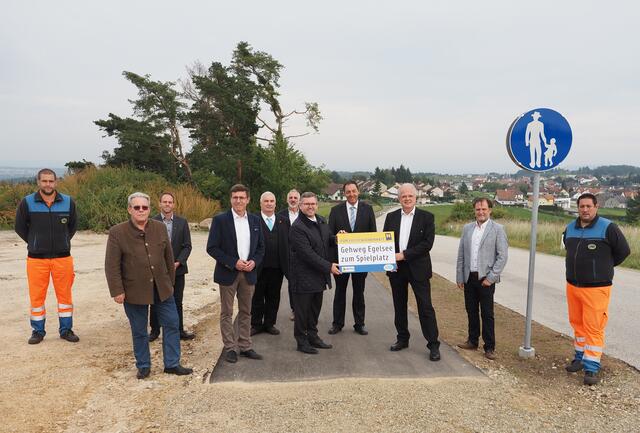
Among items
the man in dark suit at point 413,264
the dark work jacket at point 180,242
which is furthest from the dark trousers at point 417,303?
the dark work jacket at point 180,242

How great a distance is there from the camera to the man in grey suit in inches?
205

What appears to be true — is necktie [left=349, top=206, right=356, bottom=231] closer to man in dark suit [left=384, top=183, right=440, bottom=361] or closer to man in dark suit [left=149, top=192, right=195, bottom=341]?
man in dark suit [left=384, top=183, right=440, bottom=361]

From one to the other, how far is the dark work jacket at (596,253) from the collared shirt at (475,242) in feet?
3.21

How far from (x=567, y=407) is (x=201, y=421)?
3.32 meters

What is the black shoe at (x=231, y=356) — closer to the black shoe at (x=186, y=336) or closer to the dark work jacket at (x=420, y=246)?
the black shoe at (x=186, y=336)

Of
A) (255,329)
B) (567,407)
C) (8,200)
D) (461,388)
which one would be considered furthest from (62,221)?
(8,200)

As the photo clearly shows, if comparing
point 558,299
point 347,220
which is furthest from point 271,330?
point 558,299

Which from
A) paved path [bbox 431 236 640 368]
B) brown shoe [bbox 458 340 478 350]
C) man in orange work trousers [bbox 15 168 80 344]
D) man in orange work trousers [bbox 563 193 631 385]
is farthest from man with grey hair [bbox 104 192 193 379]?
paved path [bbox 431 236 640 368]

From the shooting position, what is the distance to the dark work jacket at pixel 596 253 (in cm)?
466

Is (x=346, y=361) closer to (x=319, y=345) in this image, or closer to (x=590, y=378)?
(x=319, y=345)

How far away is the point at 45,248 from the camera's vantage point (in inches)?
219

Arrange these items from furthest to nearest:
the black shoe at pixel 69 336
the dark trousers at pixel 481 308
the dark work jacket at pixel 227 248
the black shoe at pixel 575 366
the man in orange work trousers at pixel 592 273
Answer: the black shoe at pixel 69 336
the dark trousers at pixel 481 308
the dark work jacket at pixel 227 248
the black shoe at pixel 575 366
the man in orange work trousers at pixel 592 273

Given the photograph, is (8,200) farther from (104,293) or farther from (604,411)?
(604,411)

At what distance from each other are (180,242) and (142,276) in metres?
1.35
